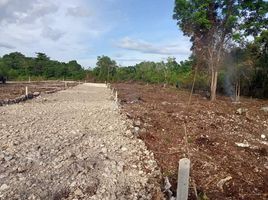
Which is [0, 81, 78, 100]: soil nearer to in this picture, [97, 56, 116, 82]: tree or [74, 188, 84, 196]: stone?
[74, 188, 84, 196]: stone

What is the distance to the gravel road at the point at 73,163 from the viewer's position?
21.1 ft

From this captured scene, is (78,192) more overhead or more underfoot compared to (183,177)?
more underfoot

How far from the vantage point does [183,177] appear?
4453 mm

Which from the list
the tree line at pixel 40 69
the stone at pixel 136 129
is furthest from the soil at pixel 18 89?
the tree line at pixel 40 69

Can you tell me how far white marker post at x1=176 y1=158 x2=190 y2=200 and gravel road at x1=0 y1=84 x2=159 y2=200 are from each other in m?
1.97

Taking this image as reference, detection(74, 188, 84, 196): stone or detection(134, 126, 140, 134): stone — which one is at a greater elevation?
detection(134, 126, 140, 134): stone

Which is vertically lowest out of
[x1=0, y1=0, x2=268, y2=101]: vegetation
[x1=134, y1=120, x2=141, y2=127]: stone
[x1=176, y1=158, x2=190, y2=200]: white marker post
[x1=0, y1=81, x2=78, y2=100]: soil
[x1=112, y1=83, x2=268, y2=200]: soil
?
[x1=0, y1=81, x2=78, y2=100]: soil

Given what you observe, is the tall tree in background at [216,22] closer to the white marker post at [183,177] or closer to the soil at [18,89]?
the soil at [18,89]

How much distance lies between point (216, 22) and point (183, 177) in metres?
25.0

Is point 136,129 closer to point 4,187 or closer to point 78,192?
point 78,192

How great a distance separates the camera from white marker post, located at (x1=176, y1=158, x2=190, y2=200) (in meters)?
4.36

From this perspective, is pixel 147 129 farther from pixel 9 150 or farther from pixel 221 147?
pixel 9 150

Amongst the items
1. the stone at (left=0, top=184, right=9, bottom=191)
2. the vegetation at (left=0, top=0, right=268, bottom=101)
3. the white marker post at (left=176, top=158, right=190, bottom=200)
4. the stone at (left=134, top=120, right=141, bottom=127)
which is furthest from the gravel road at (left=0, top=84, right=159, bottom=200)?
the vegetation at (left=0, top=0, right=268, bottom=101)

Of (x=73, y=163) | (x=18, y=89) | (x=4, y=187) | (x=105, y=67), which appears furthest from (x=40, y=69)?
(x=4, y=187)
